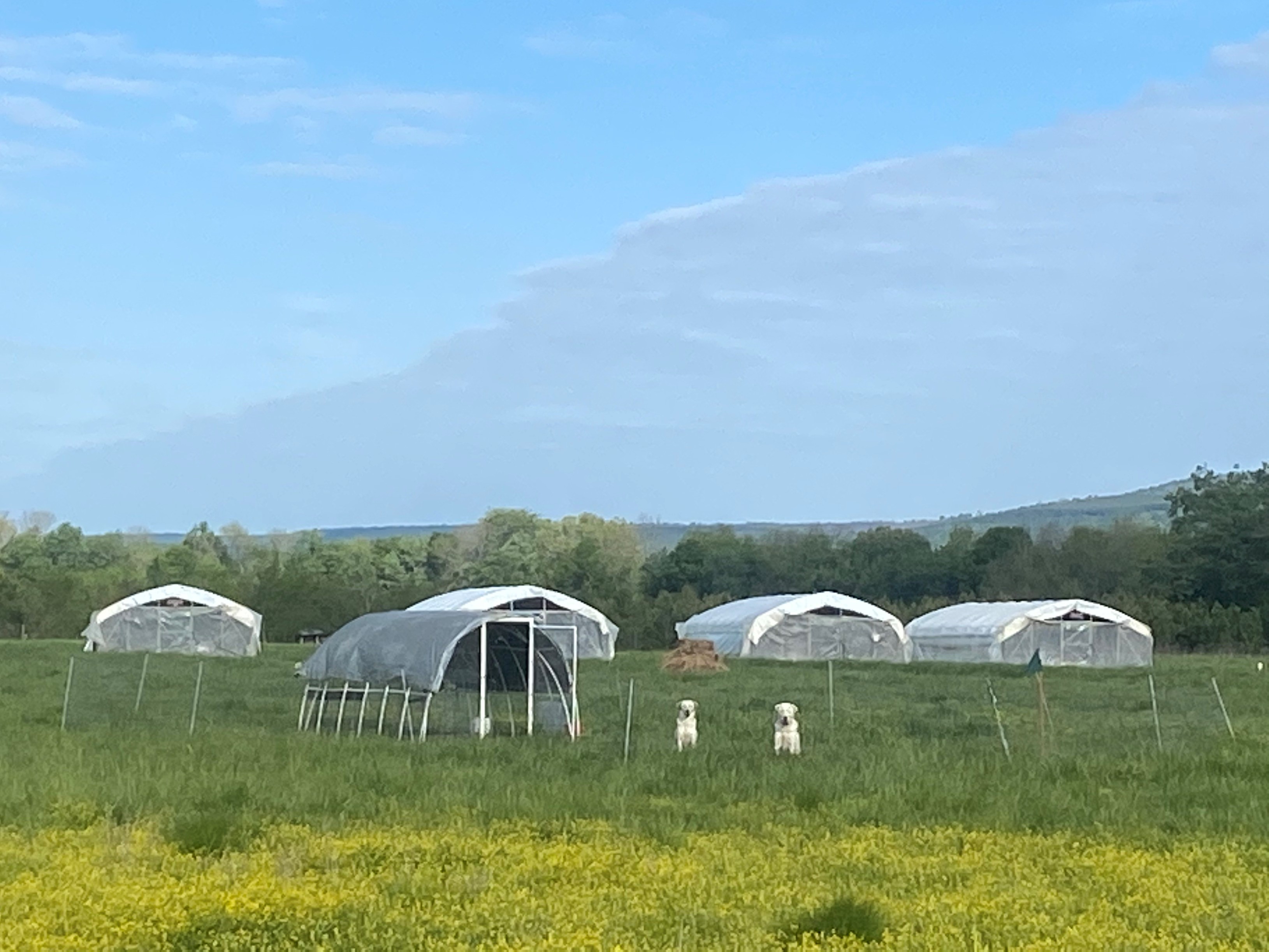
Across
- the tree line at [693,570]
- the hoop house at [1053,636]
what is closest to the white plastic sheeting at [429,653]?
the hoop house at [1053,636]

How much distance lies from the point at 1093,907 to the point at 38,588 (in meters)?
67.6

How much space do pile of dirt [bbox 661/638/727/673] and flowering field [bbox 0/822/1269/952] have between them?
107 feet

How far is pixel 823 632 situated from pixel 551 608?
9714 millimetres

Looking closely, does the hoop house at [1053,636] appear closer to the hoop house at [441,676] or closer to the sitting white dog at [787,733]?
the hoop house at [441,676]

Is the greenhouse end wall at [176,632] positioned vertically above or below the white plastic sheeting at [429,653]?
above

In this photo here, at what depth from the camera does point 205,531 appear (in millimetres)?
125312

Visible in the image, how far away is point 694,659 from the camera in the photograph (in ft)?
150

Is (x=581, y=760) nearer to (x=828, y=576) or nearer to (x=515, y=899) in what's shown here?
(x=515, y=899)

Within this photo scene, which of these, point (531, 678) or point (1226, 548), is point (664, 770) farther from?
point (1226, 548)

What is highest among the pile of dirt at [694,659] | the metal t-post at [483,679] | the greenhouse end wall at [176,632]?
the greenhouse end wall at [176,632]

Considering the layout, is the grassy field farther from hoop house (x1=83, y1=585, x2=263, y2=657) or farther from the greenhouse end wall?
the greenhouse end wall

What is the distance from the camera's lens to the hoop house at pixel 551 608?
172 feet


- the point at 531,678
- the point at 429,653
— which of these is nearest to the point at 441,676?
the point at 429,653

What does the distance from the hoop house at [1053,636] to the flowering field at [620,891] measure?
4125 cm
